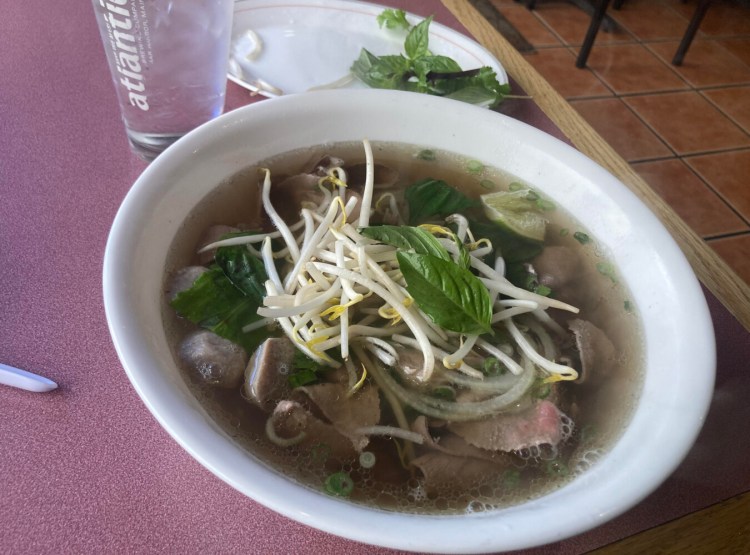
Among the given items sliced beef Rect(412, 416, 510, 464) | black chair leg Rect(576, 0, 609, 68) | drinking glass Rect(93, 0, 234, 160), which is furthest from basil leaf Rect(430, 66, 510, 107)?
black chair leg Rect(576, 0, 609, 68)

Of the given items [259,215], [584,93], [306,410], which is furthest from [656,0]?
[306,410]

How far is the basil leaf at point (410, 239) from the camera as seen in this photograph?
775 mm

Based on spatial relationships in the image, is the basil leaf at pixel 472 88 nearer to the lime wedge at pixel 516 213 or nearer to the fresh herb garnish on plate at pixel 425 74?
the fresh herb garnish on plate at pixel 425 74

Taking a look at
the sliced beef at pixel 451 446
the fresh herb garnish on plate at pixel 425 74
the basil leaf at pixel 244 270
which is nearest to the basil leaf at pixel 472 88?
the fresh herb garnish on plate at pixel 425 74

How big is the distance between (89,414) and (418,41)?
852 mm

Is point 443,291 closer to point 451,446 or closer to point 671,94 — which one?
point 451,446

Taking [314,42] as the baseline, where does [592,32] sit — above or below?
below

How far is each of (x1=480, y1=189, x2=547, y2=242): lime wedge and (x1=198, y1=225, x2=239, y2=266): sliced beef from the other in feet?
1.33

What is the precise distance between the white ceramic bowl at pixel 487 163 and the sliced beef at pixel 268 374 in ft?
0.37

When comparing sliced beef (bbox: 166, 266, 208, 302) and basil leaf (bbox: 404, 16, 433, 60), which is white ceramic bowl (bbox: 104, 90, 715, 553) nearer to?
sliced beef (bbox: 166, 266, 208, 302)

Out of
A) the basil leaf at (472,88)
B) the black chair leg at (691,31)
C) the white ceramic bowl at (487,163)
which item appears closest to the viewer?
the white ceramic bowl at (487,163)

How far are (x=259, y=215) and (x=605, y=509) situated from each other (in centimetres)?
61

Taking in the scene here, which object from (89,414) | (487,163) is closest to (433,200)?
(487,163)

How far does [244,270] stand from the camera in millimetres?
816
